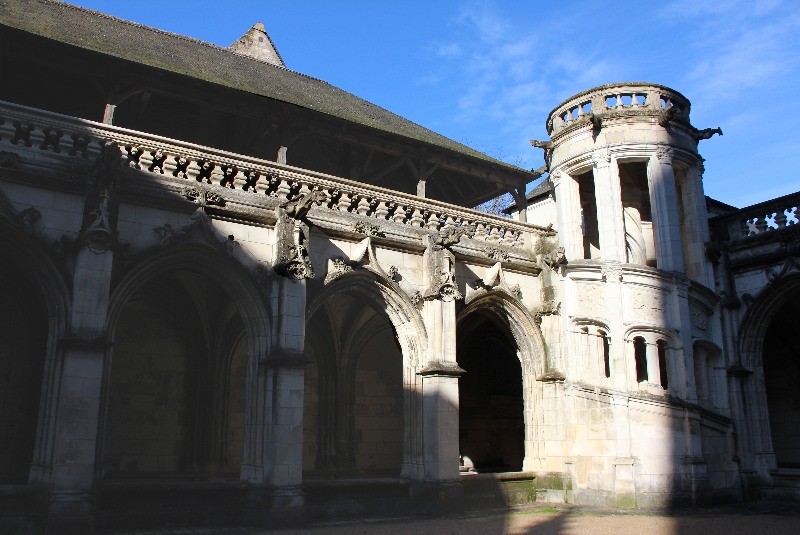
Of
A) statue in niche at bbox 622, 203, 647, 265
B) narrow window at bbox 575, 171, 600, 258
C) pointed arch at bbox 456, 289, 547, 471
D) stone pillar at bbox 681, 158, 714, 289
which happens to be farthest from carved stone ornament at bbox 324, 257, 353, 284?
statue in niche at bbox 622, 203, 647, 265

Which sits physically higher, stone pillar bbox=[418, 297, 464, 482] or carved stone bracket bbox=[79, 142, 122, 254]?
carved stone bracket bbox=[79, 142, 122, 254]

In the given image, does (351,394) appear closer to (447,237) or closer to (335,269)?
(335,269)

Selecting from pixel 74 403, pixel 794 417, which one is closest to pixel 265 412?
pixel 74 403

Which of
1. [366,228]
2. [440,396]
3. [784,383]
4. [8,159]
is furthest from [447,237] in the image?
[784,383]

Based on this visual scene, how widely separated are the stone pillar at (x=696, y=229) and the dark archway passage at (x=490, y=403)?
188 inches

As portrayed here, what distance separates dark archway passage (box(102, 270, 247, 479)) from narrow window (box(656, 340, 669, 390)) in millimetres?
8492

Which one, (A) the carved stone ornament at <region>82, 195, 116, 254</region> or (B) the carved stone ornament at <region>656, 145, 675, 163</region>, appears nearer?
(A) the carved stone ornament at <region>82, 195, 116, 254</region>

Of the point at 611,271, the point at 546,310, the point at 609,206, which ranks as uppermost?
the point at 609,206

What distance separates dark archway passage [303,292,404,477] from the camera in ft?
51.8

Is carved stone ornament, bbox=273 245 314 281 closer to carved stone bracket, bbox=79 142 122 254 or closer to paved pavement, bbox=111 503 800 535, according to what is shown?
carved stone bracket, bbox=79 142 122 254

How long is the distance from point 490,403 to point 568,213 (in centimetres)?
544

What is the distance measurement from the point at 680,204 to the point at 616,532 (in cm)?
898

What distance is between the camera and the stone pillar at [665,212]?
15.3m

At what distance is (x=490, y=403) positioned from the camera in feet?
61.3
